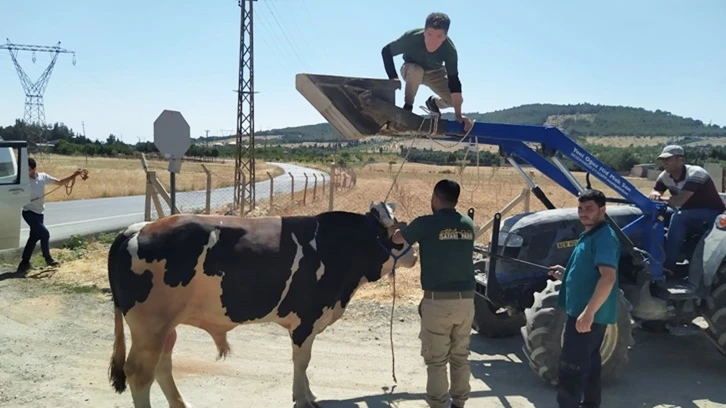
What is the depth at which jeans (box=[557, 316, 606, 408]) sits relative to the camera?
502 cm

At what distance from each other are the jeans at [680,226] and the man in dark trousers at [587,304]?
264 centimetres

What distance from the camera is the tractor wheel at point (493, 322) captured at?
26.3 ft

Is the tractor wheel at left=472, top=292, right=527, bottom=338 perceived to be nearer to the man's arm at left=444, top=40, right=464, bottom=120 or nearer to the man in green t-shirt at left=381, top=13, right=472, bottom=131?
the man in green t-shirt at left=381, top=13, right=472, bottom=131

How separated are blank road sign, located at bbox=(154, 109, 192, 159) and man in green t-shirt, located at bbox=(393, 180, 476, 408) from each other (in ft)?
24.4

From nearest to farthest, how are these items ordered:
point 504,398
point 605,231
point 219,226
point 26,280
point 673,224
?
point 605,231 < point 219,226 < point 504,398 < point 673,224 < point 26,280

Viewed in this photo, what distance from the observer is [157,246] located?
514cm

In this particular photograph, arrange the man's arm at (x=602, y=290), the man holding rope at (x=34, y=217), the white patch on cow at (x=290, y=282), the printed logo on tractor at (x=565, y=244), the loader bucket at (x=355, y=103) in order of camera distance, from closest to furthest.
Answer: the man's arm at (x=602, y=290) → the loader bucket at (x=355, y=103) → the white patch on cow at (x=290, y=282) → the printed logo on tractor at (x=565, y=244) → the man holding rope at (x=34, y=217)

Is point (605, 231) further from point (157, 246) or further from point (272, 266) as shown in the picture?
point (157, 246)

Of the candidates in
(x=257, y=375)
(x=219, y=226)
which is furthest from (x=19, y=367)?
(x=219, y=226)

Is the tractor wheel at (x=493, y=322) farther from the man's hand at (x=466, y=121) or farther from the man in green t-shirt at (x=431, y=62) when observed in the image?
the man in green t-shirt at (x=431, y=62)

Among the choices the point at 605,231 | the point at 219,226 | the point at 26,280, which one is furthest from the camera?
the point at 26,280

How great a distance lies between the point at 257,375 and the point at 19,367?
2.55m

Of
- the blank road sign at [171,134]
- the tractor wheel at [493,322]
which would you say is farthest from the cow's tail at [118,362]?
the blank road sign at [171,134]

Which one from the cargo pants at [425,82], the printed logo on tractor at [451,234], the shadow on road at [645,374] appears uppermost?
the cargo pants at [425,82]
